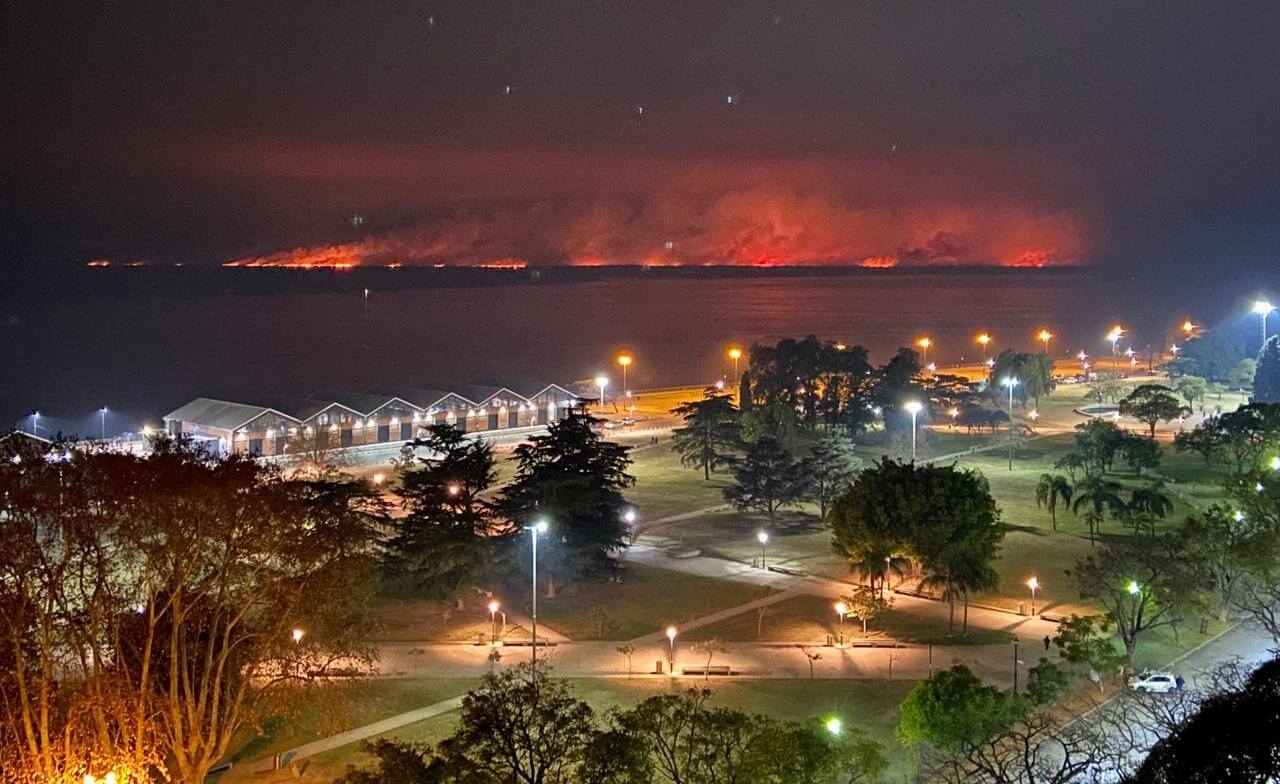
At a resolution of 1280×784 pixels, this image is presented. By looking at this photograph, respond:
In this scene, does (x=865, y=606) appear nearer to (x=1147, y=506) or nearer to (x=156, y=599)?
(x=1147, y=506)

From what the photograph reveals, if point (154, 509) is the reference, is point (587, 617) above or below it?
below

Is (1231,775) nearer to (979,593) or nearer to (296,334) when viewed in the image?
(979,593)

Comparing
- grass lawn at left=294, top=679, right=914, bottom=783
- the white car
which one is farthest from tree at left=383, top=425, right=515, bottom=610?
the white car

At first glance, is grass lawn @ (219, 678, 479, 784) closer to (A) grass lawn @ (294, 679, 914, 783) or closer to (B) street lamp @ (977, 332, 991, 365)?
(A) grass lawn @ (294, 679, 914, 783)

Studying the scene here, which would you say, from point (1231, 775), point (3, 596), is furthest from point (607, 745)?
point (3, 596)

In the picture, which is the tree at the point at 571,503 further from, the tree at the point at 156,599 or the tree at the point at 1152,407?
the tree at the point at 1152,407

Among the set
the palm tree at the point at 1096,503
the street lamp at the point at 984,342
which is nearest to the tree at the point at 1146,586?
the palm tree at the point at 1096,503
